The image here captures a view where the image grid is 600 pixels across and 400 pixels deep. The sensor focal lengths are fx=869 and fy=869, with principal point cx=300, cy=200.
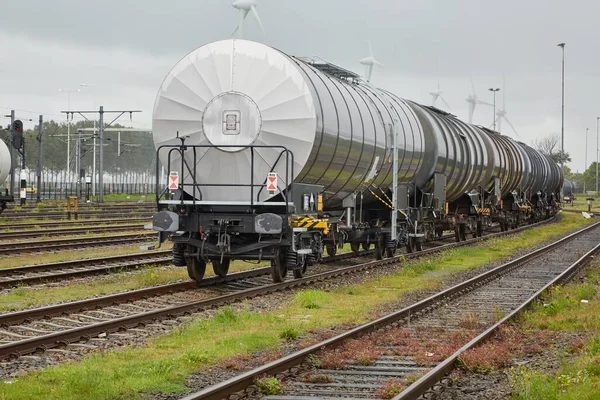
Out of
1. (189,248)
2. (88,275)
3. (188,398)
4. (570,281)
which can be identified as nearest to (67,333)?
(188,398)

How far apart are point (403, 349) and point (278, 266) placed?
20.5ft

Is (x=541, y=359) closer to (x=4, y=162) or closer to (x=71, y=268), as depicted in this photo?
(x=71, y=268)

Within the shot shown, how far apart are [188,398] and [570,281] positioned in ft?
44.9

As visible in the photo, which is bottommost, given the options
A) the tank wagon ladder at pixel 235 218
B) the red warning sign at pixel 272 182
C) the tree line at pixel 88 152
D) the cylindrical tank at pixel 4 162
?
the tank wagon ladder at pixel 235 218

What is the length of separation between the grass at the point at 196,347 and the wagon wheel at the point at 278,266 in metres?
1.08

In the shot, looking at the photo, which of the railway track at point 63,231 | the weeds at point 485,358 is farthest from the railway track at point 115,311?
the railway track at point 63,231

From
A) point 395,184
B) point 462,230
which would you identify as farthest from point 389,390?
point 462,230

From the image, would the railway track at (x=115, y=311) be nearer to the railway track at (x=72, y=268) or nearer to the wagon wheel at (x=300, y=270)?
the wagon wheel at (x=300, y=270)

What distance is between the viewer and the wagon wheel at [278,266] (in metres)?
16.1

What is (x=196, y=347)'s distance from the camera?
1015 centimetres

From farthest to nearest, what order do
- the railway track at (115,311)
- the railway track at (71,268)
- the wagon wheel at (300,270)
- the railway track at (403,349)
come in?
the wagon wheel at (300,270), the railway track at (71,268), the railway track at (115,311), the railway track at (403,349)

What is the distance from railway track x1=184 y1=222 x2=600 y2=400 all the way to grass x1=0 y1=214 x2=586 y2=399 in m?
0.48

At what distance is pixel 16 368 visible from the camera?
8.82 m

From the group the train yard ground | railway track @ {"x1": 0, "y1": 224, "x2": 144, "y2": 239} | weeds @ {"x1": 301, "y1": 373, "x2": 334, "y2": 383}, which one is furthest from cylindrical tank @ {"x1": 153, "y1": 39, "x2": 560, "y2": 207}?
railway track @ {"x1": 0, "y1": 224, "x2": 144, "y2": 239}
